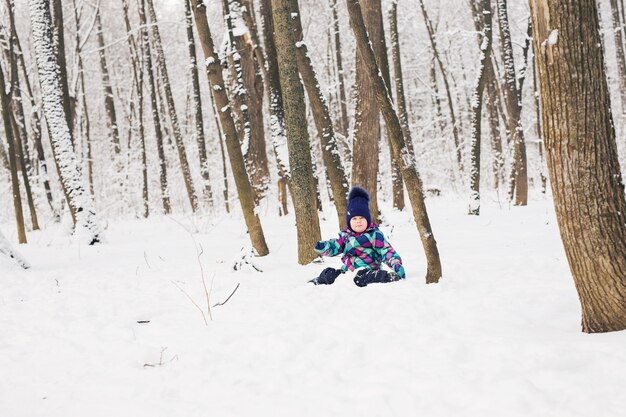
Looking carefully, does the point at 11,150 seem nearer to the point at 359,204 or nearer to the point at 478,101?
the point at 359,204

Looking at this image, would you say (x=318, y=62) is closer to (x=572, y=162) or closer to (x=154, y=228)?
(x=154, y=228)

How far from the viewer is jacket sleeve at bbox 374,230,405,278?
420 cm

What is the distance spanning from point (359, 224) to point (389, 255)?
431mm

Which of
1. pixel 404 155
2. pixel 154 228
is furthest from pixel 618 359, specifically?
Result: pixel 154 228

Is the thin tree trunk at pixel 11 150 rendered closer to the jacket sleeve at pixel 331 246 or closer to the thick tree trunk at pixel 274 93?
the thick tree trunk at pixel 274 93

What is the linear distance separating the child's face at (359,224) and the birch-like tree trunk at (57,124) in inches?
233

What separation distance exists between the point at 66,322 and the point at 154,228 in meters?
7.75

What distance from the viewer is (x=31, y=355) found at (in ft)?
9.45

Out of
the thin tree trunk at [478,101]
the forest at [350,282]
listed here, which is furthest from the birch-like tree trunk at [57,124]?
the thin tree trunk at [478,101]

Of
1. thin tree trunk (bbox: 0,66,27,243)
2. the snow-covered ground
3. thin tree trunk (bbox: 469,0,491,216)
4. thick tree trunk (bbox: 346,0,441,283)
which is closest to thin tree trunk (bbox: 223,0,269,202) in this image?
thin tree trunk (bbox: 0,66,27,243)

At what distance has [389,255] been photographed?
4320 mm

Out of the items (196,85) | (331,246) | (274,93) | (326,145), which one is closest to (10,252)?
(331,246)

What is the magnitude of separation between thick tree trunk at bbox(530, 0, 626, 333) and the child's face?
7.47ft

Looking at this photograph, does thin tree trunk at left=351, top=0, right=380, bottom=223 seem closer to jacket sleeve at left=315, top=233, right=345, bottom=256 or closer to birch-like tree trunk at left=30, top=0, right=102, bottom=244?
jacket sleeve at left=315, top=233, right=345, bottom=256
